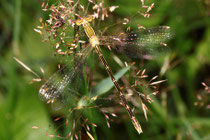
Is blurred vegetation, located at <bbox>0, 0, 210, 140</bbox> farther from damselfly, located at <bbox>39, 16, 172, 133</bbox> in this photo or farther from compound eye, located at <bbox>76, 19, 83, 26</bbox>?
compound eye, located at <bbox>76, 19, 83, 26</bbox>

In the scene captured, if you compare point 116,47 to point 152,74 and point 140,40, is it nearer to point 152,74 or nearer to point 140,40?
point 140,40

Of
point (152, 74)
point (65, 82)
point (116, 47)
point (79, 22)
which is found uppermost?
point (79, 22)

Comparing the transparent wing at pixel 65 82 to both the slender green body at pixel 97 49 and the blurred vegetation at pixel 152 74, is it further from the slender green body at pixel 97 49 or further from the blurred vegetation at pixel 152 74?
the blurred vegetation at pixel 152 74

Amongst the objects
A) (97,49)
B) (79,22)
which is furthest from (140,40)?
(79,22)

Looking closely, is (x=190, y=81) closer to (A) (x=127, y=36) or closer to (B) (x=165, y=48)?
(B) (x=165, y=48)

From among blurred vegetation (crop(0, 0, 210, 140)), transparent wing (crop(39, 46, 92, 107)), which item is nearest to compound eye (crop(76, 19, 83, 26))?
transparent wing (crop(39, 46, 92, 107))
